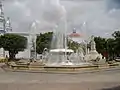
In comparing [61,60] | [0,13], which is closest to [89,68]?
[61,60]

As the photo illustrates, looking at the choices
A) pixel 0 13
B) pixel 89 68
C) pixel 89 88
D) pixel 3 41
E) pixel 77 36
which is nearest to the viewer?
pixel 89 88

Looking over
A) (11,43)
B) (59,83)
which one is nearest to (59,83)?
(59,83)

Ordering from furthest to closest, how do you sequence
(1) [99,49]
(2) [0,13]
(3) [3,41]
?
1. (2) [0,13]
2. (1) [99,49]
3. (3) [3,41]

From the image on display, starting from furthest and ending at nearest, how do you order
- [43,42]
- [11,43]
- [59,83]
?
1. [43,42]
2. [11,43]
3. [59,83]

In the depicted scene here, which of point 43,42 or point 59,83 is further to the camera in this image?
point 43,42

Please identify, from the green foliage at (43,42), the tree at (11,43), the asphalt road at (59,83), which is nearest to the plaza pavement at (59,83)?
the asphalt road at (59,83)

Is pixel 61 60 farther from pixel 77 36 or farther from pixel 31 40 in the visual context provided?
pixel 77 36

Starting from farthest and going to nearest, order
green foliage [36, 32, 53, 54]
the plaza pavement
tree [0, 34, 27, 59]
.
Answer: green foliage [36, 32, 53, 54] < tree [0, 34, 27, 59] < the plaza pavement

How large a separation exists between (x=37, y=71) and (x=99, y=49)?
68.2m

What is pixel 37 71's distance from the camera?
89.2ft

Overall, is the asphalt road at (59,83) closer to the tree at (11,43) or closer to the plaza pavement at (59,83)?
the plaza pavement at (59,83)

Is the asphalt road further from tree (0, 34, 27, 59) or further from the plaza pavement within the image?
tree (0, 34, 27, 59)

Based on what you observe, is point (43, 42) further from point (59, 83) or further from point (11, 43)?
point (59, 83)

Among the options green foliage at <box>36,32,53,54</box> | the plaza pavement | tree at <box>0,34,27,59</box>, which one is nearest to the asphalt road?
the plaza pavement
